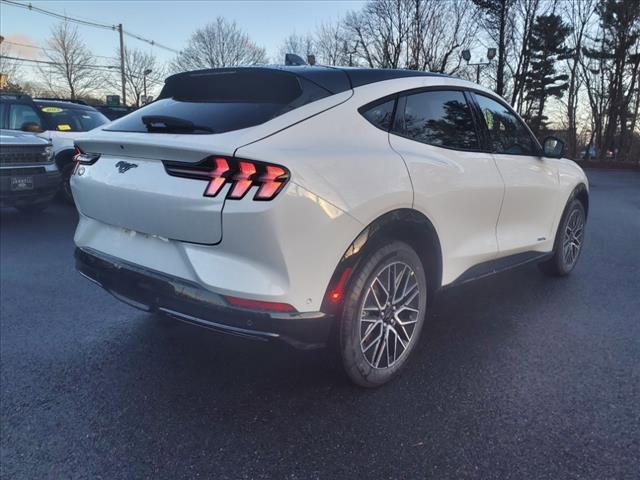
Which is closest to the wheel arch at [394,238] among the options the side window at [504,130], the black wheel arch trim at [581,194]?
the side window at [504,130]

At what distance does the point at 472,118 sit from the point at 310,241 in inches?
73.6

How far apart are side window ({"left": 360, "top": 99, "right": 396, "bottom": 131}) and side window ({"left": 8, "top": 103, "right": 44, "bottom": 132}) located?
25.5ft

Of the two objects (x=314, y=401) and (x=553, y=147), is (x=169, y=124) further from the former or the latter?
(x=553, y=147)

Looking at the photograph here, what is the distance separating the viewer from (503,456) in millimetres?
2152

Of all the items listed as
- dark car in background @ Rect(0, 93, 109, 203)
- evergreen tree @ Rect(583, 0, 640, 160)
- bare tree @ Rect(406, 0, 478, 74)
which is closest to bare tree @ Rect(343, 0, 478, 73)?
→ bare tree @ Rect(406, 0, 478, 74)

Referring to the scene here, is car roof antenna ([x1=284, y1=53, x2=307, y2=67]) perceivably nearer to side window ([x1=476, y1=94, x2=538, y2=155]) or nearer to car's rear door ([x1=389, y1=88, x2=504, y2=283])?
car's rear door ([x1=389, y1=88, x2=504, y2=283])

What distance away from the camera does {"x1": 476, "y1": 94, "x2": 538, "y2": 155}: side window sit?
3574 mm

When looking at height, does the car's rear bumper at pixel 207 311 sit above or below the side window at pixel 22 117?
below

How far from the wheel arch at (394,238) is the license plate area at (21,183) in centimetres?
653

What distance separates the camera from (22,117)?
8609mm

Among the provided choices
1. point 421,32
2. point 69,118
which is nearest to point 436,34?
point 421,32

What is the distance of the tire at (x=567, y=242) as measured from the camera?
4.57m

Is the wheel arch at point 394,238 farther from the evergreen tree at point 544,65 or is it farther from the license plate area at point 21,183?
the evergreen tree at point 544,65

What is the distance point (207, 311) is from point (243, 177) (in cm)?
64
